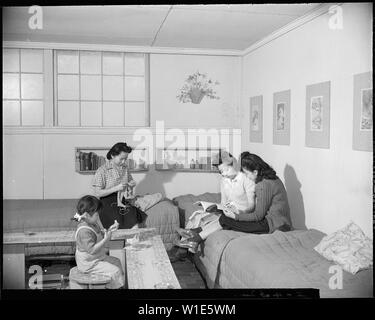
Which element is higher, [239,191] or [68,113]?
[68,113]

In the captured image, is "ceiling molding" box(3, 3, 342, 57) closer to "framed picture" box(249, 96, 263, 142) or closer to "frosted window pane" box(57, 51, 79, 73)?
"frosted window pane" box(57, 51, 79, 73)

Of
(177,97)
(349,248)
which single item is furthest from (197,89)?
(349,248)

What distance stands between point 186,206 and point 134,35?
2.86ft

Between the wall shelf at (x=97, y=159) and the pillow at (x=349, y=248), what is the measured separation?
35.2 inches

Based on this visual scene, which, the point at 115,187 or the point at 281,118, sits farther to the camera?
the point at 281,118

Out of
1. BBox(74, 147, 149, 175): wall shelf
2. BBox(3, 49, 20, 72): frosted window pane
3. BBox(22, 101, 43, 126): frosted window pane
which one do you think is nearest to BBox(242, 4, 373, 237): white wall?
BBox(74, 147, 149, 175): wall shelf

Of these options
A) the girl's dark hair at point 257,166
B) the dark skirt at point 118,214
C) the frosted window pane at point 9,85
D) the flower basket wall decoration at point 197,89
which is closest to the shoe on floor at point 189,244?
the dark skirt at point 118,214

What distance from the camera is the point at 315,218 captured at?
2359 mm

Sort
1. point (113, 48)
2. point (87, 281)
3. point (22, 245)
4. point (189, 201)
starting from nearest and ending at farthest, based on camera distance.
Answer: point (87, 281) < point (22, 245) < point (113, 48) < point (189, 201)

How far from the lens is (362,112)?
2.16 meters

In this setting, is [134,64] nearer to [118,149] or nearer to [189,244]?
[118,149]

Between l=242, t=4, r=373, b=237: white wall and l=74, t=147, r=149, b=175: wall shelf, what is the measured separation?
49 centimetres

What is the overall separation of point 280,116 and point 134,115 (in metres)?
0.73
